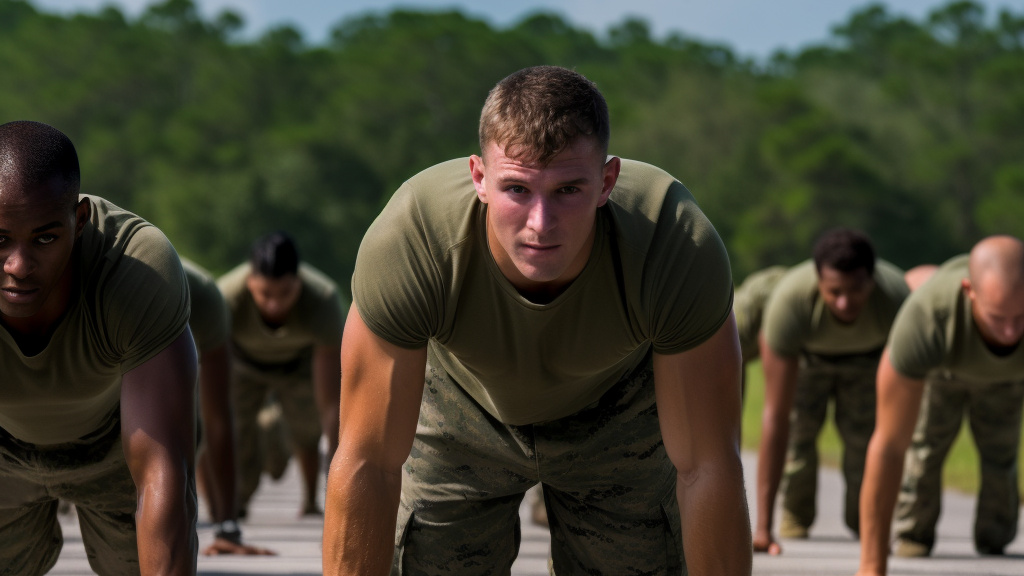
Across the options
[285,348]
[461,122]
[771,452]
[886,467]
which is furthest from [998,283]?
[461,122]

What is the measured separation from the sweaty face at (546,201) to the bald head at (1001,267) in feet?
12.1

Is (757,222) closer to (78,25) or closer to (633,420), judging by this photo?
(78,25)

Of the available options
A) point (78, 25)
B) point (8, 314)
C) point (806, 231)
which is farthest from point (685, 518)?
point (78, 25)

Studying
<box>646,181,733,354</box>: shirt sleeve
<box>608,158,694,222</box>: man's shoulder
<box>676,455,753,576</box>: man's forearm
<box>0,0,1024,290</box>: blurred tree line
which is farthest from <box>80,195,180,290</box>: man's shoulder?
<box>0,0,1024,290</box>: blurred tree line

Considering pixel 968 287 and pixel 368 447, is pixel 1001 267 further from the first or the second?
pixel 368 447

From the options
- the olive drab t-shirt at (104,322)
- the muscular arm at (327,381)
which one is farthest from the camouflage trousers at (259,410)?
the olive drab t-shirt at (104,322)

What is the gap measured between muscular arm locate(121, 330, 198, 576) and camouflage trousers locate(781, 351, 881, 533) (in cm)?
678

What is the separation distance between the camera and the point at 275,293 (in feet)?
34.4

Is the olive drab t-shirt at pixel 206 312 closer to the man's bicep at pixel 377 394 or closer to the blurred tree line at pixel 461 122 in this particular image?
the man's bicep at pixel 377 394

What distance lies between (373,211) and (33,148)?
2439 inches

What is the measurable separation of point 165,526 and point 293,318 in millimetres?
6378

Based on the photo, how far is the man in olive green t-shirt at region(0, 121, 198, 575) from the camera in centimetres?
439

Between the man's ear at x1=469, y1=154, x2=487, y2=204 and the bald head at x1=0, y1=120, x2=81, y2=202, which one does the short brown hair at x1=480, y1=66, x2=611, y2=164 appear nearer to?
the man's ear at x1=469, y1=154, x2=487, y2=204

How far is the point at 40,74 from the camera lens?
75.8 metres
